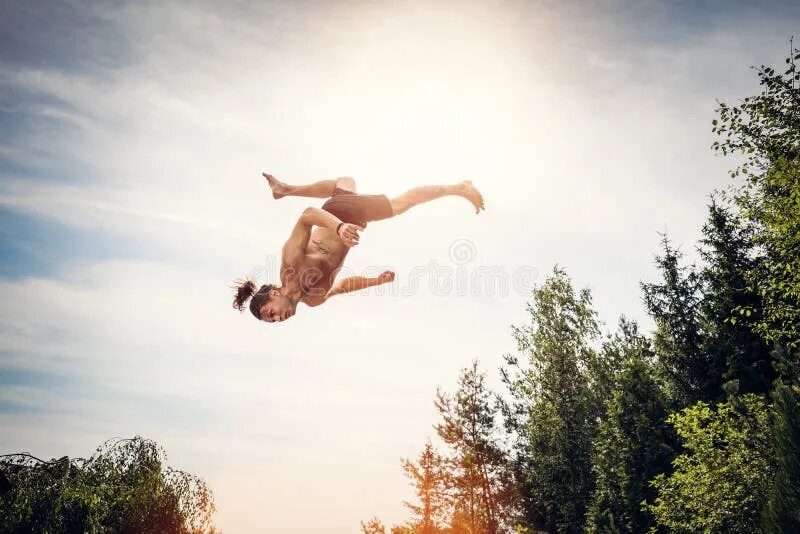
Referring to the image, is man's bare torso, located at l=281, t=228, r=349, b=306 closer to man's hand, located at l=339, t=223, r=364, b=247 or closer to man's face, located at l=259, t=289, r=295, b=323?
man's face, located at l=259, t=289, r=295, b=323

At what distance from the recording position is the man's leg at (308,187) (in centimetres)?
524

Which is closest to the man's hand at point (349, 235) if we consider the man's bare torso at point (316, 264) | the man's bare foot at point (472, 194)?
the man's bare torso at point (316, 264)

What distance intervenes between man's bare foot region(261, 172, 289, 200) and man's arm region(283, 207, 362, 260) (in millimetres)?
903

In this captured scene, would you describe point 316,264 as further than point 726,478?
No

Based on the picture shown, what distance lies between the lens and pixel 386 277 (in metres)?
5.34

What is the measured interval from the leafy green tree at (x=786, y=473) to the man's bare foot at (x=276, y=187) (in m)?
12.0

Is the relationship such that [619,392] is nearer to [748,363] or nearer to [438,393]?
[748,363]

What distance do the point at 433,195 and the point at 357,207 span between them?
3.59 ft

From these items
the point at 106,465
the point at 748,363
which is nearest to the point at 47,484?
the point at 106,465

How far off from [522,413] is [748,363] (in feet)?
32.8

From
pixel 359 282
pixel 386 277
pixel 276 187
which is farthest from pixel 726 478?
pixel 276 187

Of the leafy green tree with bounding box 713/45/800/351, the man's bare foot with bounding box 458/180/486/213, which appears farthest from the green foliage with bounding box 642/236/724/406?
the man's bare foot with bounding box 458/180/486/213

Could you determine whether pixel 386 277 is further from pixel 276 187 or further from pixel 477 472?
pixel 477 472

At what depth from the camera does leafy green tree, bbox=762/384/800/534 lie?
30.6 ft
